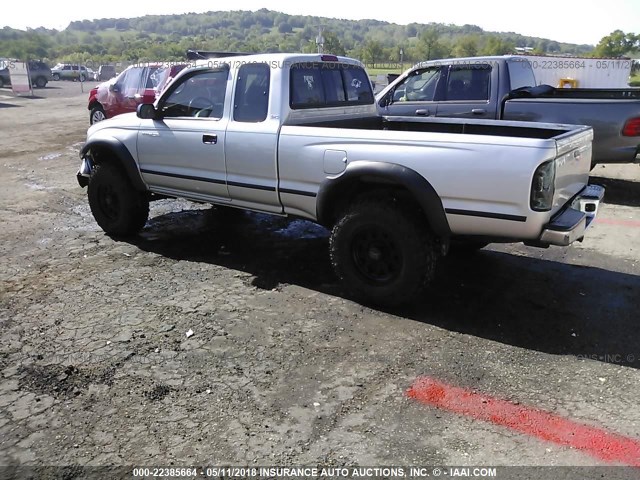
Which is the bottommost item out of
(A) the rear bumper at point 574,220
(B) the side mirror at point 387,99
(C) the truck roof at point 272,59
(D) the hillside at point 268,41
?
(A) the rear bumper at point 574,220

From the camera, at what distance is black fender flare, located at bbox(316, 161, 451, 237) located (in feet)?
12.8

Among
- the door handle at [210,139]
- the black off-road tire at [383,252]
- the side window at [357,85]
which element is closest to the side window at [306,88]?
the side window at [357,85]

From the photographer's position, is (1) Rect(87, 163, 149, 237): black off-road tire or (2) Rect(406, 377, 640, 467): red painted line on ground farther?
(1) Rect(87, 163, 149, 237): black off-road tire

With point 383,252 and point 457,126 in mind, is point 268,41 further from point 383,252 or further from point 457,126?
point 383,252

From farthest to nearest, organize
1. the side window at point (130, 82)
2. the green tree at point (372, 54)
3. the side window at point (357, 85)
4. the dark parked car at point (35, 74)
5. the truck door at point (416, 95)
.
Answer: the green tree at point (372, 54), the dark parked car at point (35, 74), the side window at point (130, 82), the truck door at point (416, 95), the side window at point (357, 85)

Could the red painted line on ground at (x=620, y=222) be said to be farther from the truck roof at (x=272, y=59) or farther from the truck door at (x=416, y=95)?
the truck roof at (x=272, y=59)

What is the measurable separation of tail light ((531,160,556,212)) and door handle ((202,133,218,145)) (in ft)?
9.39

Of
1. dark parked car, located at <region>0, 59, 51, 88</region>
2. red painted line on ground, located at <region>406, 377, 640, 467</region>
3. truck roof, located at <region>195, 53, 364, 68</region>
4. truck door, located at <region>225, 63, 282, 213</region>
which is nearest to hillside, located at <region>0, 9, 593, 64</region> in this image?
dark parked car, located at <region>0, 59, 51, 88</region>

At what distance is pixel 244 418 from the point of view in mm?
3049

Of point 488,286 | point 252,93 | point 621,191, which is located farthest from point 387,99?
point 488,286

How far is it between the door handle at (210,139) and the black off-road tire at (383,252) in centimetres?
152

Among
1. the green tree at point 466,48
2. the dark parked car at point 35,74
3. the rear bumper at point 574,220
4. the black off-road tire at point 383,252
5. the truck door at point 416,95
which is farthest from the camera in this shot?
the green tree at point 466,48

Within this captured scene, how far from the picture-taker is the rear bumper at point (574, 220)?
146 inches

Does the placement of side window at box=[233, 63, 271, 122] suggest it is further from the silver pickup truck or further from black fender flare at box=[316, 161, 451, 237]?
black fender flare at box=[316, 161, 451, 237]
